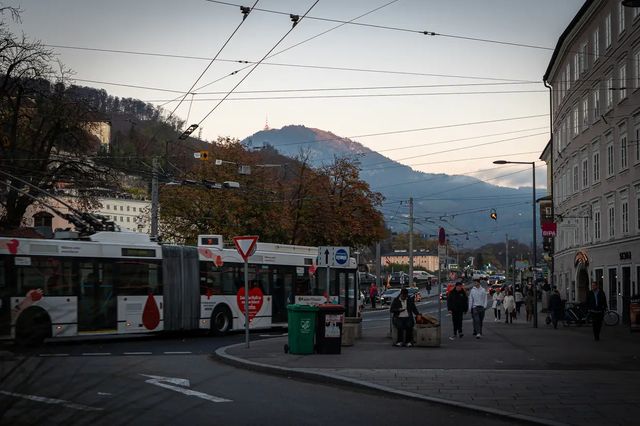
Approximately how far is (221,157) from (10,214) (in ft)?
65.9

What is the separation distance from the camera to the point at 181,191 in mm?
52219

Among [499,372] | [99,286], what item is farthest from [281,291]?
[499,372]

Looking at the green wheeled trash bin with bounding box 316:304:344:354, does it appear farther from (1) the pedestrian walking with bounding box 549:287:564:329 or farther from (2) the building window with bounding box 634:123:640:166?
(2) the building window with bounding box 634:123:640:166

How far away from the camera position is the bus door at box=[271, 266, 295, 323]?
3125cm

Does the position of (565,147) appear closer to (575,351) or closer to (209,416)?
(575,351)

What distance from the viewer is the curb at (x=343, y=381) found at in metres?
10.7

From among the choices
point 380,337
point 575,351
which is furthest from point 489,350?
point 380,337

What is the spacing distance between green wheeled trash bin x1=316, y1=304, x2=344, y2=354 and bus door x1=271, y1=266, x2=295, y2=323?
1146 cm

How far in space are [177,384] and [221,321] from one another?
15281 millimetres

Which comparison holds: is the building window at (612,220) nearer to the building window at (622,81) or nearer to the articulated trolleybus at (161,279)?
the building window at (622,81)

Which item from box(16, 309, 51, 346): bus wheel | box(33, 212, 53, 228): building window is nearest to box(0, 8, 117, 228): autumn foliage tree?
box(33, 212, 53, 228): building window

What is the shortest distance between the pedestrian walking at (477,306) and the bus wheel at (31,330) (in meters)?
24.1

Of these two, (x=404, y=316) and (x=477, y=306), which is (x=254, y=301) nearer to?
(x=477, y=306)

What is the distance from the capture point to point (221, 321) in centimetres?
2897
